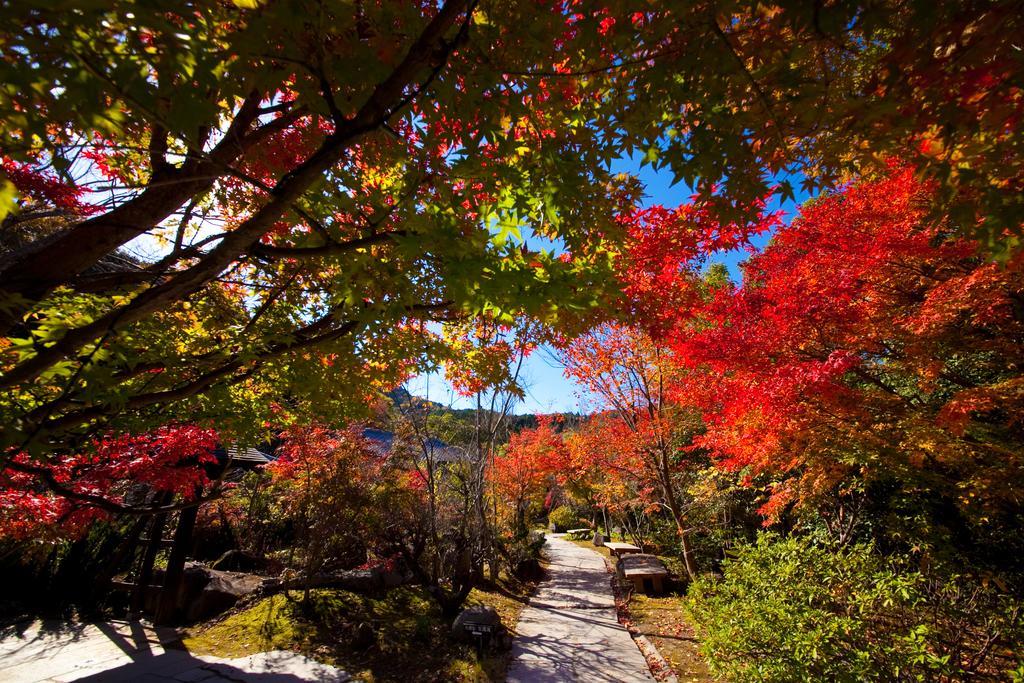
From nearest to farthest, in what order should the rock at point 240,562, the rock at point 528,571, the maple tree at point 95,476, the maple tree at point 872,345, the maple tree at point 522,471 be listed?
the maple tree at point 872,345 → the maple tree at point 95,476 → the rock at point 240,562 → the rock at point 528,571 → the maple tree at point 522,471

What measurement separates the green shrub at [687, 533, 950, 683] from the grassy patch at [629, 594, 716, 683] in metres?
1.01

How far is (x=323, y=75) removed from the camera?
1723 millimetres

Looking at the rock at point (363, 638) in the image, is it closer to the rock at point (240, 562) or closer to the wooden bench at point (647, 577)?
the rock at point (240, 562)

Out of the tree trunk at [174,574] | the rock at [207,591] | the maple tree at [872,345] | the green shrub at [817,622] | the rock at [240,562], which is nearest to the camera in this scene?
the green shrub at [817,622]

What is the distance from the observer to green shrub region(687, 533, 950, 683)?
338cm

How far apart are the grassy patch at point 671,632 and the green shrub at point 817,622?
1011 mm

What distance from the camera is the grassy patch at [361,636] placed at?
554cm

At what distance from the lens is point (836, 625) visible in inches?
143

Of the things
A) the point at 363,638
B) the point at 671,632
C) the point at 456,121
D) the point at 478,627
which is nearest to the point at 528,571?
the point at 671,632

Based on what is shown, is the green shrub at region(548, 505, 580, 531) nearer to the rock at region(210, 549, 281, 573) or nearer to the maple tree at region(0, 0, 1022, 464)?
the rock at region(210, 549, 281, 573)

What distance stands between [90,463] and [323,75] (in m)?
6.99

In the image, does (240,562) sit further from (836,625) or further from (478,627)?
(836,625)

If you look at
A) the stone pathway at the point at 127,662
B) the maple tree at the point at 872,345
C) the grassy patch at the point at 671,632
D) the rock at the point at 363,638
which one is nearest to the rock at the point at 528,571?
the grassy patch at the point at 671,632

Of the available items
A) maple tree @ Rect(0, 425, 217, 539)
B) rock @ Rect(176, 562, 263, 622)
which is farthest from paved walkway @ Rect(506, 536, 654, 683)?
rock @ Rect(176, 562, 263, 622)
